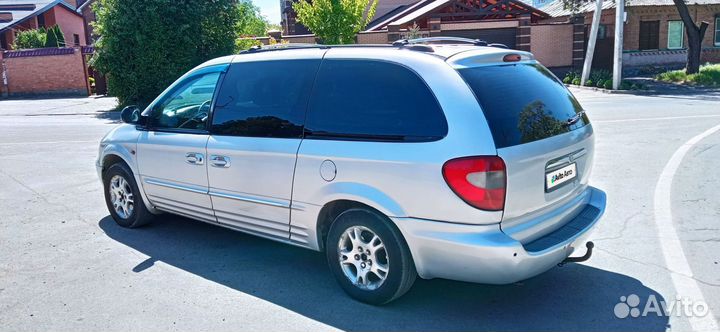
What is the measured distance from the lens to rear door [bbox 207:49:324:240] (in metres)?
4.49

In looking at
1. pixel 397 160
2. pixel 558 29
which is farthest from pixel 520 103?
pixel 558 29

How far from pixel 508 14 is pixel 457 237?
28859 mm

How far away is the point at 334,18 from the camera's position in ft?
87.8

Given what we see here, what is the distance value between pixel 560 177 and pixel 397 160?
116 cm

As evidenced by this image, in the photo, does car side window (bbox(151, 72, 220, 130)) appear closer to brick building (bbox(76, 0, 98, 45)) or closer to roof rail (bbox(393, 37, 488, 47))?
roof rail (bbox(393, 37, 488, 47))

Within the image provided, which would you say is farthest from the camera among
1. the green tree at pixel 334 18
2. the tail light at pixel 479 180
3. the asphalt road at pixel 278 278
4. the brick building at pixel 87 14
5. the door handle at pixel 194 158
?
the brick building at pixel 87 14

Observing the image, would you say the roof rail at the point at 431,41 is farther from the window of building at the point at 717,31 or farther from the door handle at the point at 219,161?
the window of building at the point at 717,31

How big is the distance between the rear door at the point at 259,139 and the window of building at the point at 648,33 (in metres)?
34.4

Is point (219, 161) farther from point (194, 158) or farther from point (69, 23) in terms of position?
point (69, 23)

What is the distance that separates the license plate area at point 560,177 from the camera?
399 cm

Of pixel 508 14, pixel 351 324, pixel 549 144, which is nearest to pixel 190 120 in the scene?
pixel 351 324

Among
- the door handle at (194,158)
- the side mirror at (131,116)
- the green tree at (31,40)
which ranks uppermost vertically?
the green tree at (31,40)

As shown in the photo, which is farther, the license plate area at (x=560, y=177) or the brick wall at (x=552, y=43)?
the brick wall at (x=552, y=43)

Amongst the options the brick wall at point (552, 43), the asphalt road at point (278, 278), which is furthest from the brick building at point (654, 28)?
the asphalt road at point (278, 278)
